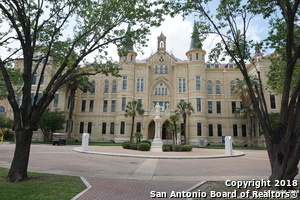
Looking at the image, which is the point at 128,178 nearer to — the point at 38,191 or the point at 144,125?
the point at 38,191

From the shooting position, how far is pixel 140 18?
10.1 meters

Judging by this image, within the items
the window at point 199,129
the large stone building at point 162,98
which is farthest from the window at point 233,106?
the window at point 199,129

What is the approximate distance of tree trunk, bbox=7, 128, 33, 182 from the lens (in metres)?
7.94

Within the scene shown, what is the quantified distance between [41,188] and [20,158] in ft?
7.12

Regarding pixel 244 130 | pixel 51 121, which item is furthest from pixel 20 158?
pixel 244 130

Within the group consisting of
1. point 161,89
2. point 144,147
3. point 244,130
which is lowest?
point 144,147

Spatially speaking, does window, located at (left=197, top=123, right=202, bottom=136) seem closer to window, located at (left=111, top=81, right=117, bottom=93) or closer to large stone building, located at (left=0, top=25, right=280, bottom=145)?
large stone building, located at (left=0, top=25, right=280, bottom=145)

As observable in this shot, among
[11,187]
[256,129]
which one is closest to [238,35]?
[11,187]

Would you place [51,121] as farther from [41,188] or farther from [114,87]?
[41,188]

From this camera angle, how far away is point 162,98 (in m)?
44.5

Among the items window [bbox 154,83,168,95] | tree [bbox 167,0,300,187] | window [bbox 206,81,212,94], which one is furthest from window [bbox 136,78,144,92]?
tree [bbox 167,0,300,187]

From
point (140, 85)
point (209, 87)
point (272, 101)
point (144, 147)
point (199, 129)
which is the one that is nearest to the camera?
point (144, 147)

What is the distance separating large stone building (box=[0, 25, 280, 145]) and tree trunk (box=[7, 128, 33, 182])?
31983 millimetres

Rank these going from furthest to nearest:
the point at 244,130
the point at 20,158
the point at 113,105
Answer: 1. the point at 113,105
2. the point at 244,130
3. the point at 20,158
